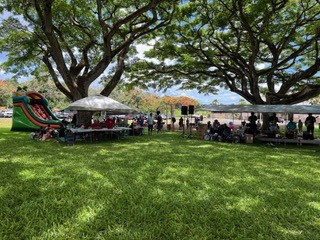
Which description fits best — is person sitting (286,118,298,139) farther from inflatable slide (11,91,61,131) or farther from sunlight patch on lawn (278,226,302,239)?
inflatable slide (11,91,61,131)

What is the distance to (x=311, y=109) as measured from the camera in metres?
12.6

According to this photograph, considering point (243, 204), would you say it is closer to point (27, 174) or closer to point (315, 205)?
point (315, 205)

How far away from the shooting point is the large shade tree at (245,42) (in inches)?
550

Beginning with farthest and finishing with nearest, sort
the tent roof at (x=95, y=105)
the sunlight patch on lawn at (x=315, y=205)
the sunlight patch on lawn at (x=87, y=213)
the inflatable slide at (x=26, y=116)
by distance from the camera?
the inflatable slide at (x=26, y=116) < the tent roof at (x=95, y=105) < the sunlight patch on lawn at (x=315, y=205) < the sunlight patch on lawn at (x=87, y=213)

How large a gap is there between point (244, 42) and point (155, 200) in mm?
16429

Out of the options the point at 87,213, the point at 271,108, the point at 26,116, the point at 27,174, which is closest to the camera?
the point at 87,213

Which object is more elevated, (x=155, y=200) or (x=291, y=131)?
(x=291, y=131)

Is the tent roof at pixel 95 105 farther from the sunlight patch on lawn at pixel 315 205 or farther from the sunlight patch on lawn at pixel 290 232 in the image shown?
the sunlight patch on lawn at pixel 290 232

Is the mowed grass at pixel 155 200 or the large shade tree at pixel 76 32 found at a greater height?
the large shade tree at pixel 76 32

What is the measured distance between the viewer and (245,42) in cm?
1788

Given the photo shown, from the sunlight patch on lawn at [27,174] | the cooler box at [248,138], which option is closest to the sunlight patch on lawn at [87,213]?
the sunlight patch on lawn at [27,174]

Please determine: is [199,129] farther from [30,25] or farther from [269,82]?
[30,25]

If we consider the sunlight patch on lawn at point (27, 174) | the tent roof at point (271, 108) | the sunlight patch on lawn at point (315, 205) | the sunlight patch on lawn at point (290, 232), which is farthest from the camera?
the tent roof at point (271, 108)

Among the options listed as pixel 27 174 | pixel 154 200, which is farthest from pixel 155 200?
pixel 27 174
